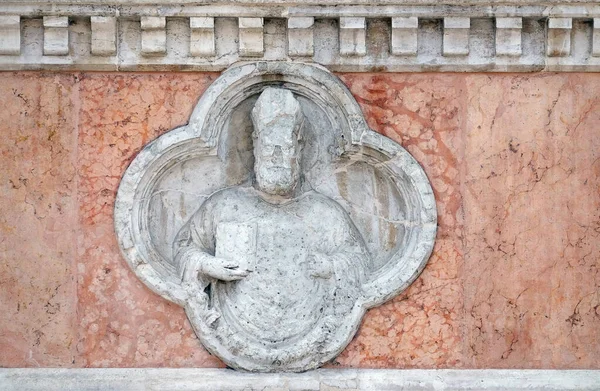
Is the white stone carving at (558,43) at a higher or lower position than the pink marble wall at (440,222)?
higher

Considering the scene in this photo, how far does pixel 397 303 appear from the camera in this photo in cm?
881

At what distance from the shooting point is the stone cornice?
871 centimetres

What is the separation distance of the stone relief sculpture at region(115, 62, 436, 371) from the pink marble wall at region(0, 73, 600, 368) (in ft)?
0.39

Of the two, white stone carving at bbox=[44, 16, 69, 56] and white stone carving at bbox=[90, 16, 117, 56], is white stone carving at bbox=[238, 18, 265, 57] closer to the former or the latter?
white stone carving at bbox=[90, 16, 117, 56]

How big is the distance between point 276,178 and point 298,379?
1.10m

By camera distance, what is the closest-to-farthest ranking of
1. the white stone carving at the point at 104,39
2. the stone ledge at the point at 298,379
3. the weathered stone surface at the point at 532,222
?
the stone ledge at the point at 298,379, the white stone carving at the point at 104,39, the weathered stone surface at the point at 532,222

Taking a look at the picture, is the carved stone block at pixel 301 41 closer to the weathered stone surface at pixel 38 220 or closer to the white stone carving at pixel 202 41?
the white stone carving at pixel 202 41

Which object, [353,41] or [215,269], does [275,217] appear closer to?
[215,269]

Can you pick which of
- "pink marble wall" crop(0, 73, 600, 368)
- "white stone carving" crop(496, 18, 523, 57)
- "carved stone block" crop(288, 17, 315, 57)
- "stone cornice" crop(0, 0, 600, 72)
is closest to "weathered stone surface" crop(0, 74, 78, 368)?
"pink marble wall" crop(0, 73, 600, 368)

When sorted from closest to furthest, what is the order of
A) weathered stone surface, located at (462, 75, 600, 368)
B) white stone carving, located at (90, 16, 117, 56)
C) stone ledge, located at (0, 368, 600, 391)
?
1. stone ledge, located at (0, 368, 600, 391)
2. white stone carving, located at (90, 16, 117, 56)
3. weathered stone surface, located at (462, 75, 600, 368)

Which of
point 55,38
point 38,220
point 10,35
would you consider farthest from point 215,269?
point 10,35

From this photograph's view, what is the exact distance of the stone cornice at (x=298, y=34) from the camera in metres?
8.71

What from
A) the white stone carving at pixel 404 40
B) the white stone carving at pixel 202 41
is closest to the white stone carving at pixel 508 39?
the white stone carving at pixel 404 40

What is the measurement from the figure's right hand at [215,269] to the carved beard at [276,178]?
0.46 meters
